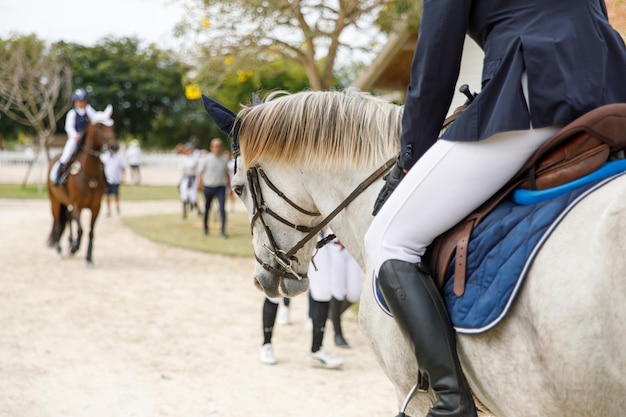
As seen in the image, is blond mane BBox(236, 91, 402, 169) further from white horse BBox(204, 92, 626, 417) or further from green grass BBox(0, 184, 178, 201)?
green grass BBox(0, 184, 178, 201)

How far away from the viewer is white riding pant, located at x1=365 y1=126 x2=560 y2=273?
2062 millimetres

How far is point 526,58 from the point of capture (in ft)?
6.57

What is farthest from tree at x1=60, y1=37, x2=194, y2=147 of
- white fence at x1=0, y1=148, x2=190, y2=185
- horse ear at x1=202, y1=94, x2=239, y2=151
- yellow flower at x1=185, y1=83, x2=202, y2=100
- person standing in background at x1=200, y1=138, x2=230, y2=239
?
horse ear at x1=202, y1=94, x2=239, y2=151

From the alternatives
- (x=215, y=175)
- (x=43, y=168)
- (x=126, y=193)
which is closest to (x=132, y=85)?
(x=43, y=168)

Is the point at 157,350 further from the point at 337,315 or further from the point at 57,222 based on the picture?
the point at 57,222

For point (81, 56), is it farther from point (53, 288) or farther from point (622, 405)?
point (622, 405)

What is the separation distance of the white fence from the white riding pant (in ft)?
107

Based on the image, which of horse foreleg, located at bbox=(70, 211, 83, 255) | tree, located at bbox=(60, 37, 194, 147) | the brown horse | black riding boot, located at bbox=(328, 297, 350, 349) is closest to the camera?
black riding boot, located at bbox=(328, 297, 350, 349)

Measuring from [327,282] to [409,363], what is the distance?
384 centimetres

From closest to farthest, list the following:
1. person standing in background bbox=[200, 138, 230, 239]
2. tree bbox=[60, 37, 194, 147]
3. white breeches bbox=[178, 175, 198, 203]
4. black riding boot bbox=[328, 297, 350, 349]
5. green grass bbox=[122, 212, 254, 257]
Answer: black riding boot bbox=[328, 297, 350, 349] → green grass bbox=[122, 212, 254, 257] → person standing in background bbox=[200, 138, 230, 239] → white breeches bbox=[178, 175, 198, 203] → tree bbox=[60, 37, 194, 147]

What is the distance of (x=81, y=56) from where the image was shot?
52531mm

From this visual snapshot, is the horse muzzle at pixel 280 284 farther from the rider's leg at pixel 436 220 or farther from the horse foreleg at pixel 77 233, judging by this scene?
the horse foreleg at pixel 77 233

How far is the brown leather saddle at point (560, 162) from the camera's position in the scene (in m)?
1.89

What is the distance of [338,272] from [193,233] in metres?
10.0
